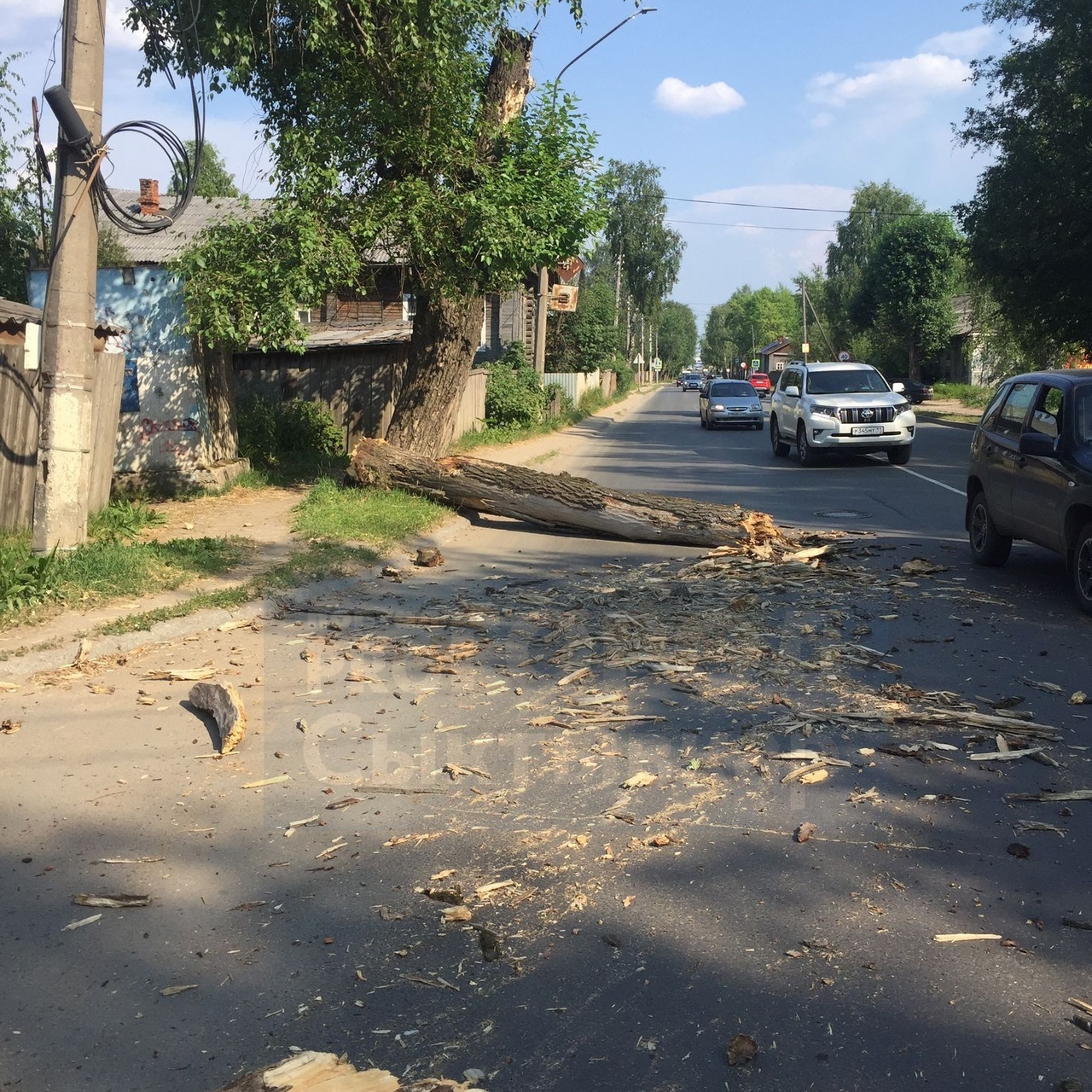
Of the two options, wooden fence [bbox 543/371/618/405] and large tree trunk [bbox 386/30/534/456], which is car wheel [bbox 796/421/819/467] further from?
wooden fence [bbox 543/371/618/405]

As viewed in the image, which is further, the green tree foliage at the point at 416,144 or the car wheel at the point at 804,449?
the car wheel at the point at 804,449

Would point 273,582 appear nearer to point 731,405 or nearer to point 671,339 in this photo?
point 731,405

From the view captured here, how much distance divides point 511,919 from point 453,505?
10.3 metres

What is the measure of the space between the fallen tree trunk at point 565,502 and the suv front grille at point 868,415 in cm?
915

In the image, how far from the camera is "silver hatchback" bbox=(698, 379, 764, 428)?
116ft

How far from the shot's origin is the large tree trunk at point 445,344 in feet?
50.7

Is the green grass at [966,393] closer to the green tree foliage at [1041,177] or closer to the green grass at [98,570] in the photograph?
the green tree foliage at [1041,177]

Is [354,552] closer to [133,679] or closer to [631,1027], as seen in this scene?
[133,679]

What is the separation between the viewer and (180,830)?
4.75 m

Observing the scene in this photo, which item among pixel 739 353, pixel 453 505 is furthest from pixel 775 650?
pixel 739 353

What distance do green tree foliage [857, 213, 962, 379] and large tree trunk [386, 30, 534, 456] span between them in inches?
1927

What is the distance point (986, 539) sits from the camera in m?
10.3

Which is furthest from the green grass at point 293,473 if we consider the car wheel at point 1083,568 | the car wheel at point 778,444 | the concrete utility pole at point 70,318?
the car wheel at point 778,444

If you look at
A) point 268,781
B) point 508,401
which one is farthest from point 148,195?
point 268,781
